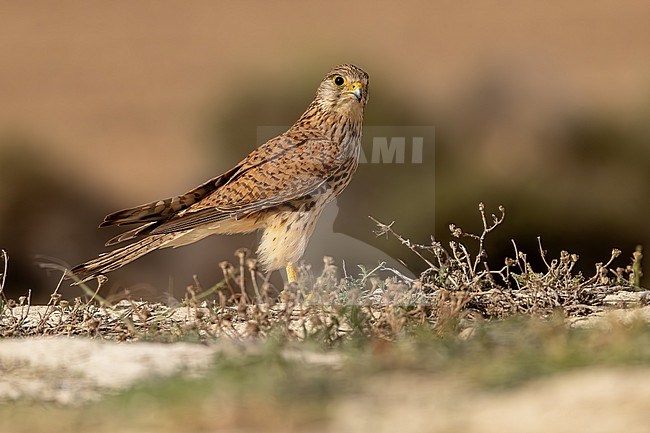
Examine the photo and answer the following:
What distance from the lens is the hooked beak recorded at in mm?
7273

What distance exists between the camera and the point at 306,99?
16125 mm

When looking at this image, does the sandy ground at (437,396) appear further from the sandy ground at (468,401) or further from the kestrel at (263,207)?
the kestrel at (263,207)

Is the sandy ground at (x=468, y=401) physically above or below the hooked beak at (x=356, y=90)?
below

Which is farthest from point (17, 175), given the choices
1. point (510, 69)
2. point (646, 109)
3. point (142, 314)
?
point (142, 314)

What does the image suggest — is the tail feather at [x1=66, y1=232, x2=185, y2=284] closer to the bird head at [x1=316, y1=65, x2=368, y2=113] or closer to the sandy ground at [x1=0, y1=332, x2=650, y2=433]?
the bird head at [x1=316, y1=65, x2=368, y2=113]

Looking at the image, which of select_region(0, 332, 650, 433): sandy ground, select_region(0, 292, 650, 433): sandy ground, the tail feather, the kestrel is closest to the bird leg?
the kestrel

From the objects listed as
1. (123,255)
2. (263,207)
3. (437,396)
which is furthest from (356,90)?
(437,396)

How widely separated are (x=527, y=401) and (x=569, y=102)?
1365cm

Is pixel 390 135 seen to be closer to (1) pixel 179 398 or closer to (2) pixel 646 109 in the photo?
(2) pixel 646 109

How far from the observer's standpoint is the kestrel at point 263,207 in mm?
6695

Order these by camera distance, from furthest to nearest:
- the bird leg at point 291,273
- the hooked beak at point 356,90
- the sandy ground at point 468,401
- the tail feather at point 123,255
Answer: the hooked beak at point 356,90 < the bird leg at point 291,273 < the tail feather at point 123,255 < the sandy ground at point 468,401

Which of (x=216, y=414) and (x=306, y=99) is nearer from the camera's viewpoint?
(x=216, y=414)

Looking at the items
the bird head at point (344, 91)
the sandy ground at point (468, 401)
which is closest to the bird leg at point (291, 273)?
the bird head at point (344, 91)

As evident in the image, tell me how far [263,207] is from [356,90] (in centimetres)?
107
